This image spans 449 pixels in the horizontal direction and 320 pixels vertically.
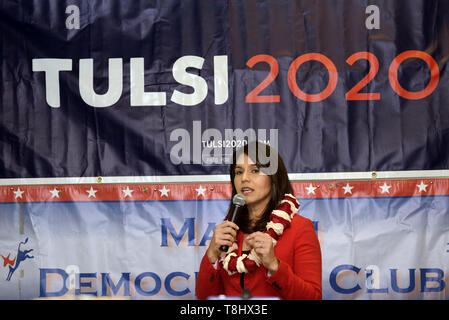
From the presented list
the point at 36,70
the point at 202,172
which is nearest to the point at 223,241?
the point at 202,172

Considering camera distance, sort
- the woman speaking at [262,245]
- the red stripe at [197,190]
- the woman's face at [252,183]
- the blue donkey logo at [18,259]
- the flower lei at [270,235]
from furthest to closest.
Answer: the blue donkey logo at [18,259], the red stripe at [197,190], the woman's face at [252,183], the flower lei at [270,235], the woman speaking at [262,245]

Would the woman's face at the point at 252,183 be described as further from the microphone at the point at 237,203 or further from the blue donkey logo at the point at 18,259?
the blue donkey logo at the point at 18,259

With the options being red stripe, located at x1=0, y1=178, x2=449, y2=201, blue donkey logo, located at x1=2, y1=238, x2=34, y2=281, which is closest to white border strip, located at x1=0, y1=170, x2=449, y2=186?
red stripe, located at x1=0, y1=178, x2=449, y2=201

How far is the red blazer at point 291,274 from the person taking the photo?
1989 mm

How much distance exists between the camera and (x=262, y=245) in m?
1.92

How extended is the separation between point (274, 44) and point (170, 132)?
91 cm

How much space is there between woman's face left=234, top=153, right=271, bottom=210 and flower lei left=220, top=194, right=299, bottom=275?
112 mm

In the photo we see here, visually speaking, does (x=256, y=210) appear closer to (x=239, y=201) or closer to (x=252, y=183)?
(x=252, y=183)

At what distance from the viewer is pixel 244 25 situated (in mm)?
3078

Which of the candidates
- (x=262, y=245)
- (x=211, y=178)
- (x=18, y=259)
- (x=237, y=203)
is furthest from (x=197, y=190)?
(x=18, y=259)

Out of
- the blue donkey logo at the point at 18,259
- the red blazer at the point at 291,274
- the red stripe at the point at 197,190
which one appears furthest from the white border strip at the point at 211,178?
the red blazer at the point at 291,274

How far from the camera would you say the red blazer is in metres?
1.99

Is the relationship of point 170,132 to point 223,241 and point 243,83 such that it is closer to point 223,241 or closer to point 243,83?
point 243,83

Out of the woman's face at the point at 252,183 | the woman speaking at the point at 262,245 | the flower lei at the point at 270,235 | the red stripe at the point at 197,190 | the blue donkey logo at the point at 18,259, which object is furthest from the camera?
the blue donkey logo at the point at 18,259
